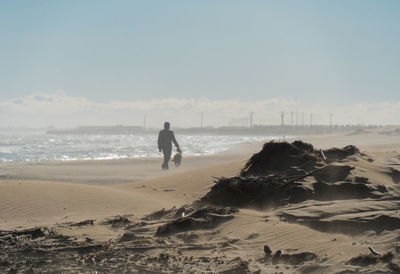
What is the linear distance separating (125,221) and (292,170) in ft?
11.2

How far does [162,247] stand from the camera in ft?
19.4

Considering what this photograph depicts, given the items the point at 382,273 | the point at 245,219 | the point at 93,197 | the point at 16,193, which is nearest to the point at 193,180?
the point at 93,197

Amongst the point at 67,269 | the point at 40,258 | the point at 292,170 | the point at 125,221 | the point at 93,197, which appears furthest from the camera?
the point at 93,197

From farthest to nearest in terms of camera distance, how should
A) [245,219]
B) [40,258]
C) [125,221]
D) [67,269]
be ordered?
1. [125,221]
2. [245,219]
3. [40,258]
4. [67,269]

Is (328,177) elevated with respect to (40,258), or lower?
elevated

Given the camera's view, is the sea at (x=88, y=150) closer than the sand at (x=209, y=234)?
No

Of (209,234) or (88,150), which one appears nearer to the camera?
(209,234)

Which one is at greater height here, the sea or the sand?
the sand

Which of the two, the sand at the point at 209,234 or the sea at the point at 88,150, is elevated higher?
the sand at the point at 209,234

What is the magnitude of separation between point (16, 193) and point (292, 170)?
18.9 ft

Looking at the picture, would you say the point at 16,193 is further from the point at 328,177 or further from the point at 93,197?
the point at 328,177

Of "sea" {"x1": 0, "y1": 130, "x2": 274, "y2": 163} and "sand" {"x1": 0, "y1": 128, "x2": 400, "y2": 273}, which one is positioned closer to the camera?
"sand" {"x1": 0, "y1": 128, "x2": 400, "y2": 273}

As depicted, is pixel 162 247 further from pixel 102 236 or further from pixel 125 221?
pixel 125 221

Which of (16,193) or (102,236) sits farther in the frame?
(16,193)
